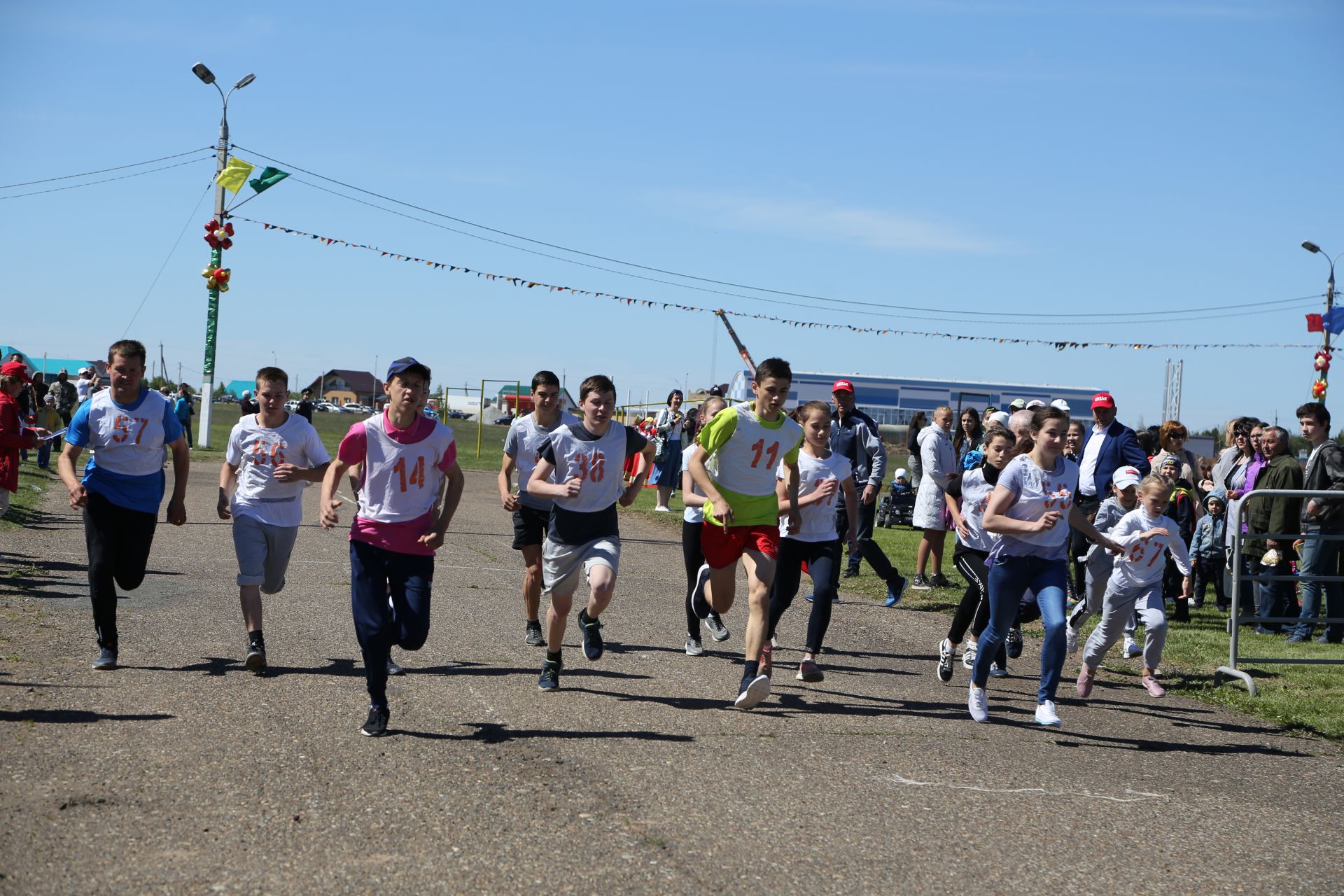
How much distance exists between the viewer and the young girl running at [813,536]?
8227mm

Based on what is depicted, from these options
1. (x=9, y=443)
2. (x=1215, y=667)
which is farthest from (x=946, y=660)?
(x=9, y=443)

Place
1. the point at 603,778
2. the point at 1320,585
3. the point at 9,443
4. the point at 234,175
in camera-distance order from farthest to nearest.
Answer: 1. the point at 234,175
2. the point at 1320,585
3. the point at 9,443
4. the point at 603,778

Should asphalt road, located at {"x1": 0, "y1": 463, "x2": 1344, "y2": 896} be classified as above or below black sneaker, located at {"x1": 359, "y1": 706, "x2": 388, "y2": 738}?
below

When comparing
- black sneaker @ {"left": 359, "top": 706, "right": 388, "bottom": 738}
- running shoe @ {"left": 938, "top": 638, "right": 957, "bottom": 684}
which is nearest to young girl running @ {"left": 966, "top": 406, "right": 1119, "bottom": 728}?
running shoe @ {"left": 938, "top": 638, "right": 957, "bottom": 684}

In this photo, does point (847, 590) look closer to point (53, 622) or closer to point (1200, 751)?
point (1200, 751)

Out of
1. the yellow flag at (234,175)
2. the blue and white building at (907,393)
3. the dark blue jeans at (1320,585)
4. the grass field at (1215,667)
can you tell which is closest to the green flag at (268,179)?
the yellow flag at (234,175)

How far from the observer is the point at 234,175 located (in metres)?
30.5

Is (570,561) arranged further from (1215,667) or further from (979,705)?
(1215,667)

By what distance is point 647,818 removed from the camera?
5098 millimetres

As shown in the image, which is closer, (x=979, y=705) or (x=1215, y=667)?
(x=979, y=705)

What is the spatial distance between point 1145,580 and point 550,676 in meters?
3.85

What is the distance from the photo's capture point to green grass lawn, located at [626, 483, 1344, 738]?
8.13m

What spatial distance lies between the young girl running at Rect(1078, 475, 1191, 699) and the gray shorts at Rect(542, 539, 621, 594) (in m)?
3.08

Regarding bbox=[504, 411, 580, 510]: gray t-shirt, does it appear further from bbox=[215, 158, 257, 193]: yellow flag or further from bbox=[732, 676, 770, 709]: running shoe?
bbox=[215, 158, 257, 193]: yellow flag
